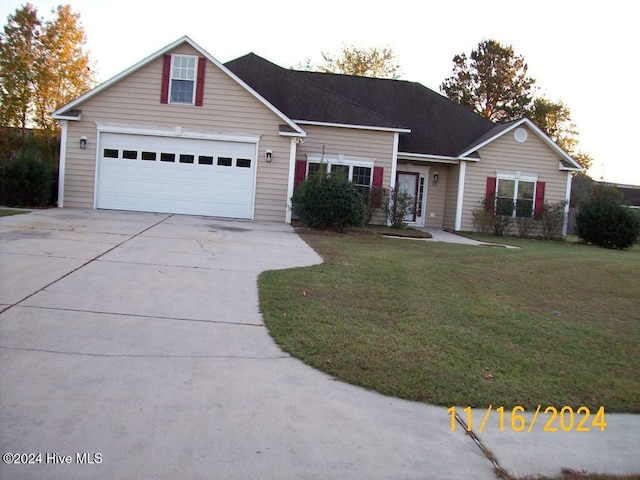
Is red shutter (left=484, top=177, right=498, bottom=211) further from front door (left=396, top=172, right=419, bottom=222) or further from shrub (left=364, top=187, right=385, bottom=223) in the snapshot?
shrub (left=364, top=187, right=385, bottom=223)

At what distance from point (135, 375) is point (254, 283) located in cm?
361

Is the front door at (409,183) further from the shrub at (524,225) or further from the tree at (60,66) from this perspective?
the tree at (60,66)

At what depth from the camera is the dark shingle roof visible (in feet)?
64.9

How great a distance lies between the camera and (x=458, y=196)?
816 inches

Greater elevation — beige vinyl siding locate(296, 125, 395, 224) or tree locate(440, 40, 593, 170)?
tree locate(440, 40, 593, 170)

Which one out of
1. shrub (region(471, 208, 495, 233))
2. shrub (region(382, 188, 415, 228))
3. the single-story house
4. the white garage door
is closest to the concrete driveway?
the white garage door

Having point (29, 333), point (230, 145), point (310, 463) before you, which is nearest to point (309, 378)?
point (310, 463)

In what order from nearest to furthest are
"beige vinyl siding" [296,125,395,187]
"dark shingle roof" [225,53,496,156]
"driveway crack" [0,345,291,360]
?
1. "driveway crack" [0,345,291,360]
2. "beige vinyl siding" [296,125,395,187]
3. "dark shingle roof" [225,53,496,156]

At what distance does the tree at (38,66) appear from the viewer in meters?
22.3

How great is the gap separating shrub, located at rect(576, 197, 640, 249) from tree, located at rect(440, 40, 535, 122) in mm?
23854

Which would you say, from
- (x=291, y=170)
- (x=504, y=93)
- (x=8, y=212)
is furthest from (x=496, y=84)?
(x=8, y=212)

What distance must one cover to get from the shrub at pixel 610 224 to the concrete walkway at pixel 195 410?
54.4 ft

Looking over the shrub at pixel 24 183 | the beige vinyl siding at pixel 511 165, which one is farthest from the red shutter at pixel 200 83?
the beige vinyl siding at pixel 511 165
